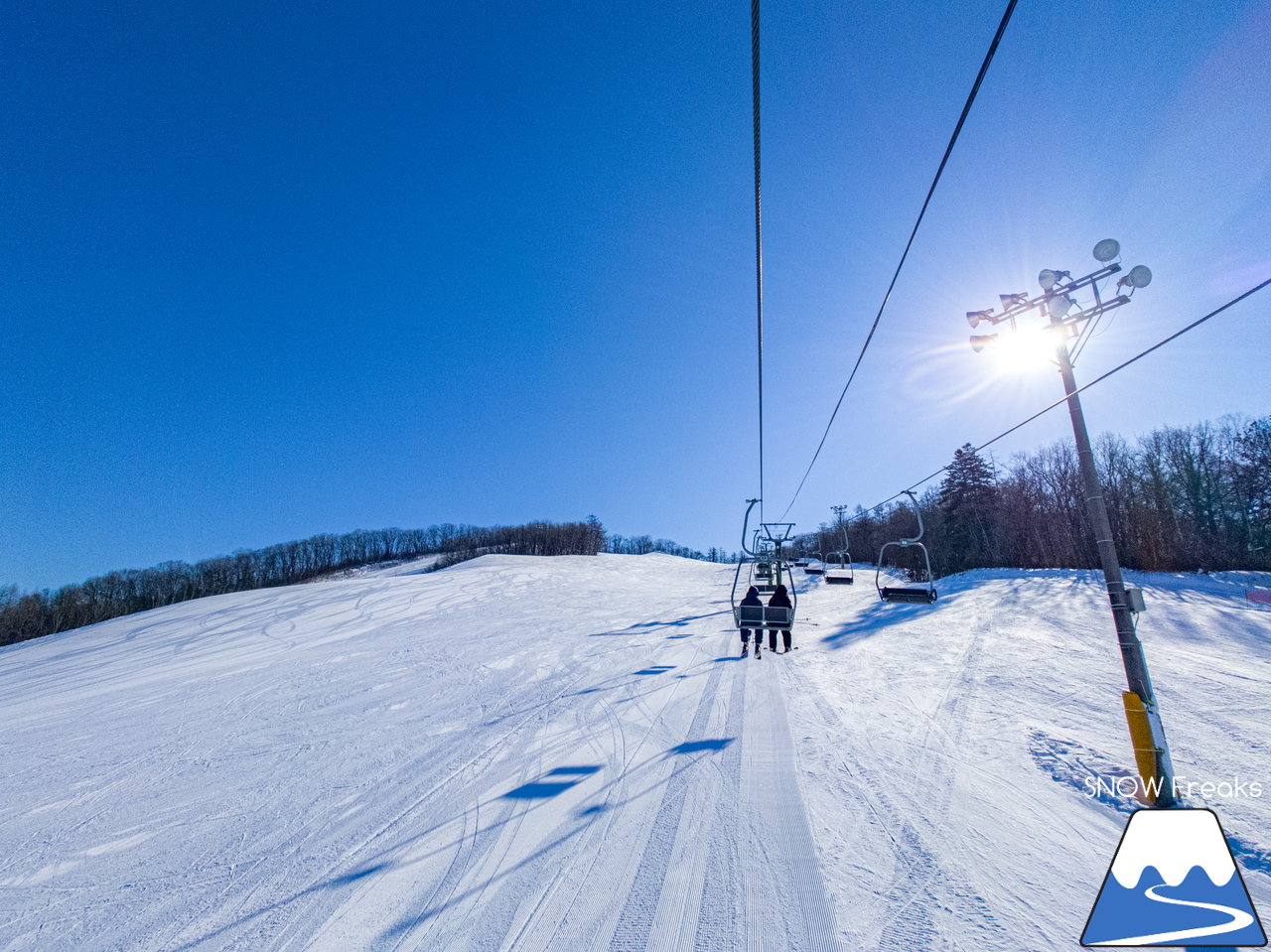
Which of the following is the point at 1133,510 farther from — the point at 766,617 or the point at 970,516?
the point at 766,617

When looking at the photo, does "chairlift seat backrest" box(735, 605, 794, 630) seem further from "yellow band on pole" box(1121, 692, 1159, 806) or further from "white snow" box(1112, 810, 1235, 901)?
"white snow" box(1112, 810, 1235, 901)

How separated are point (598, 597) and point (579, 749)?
18.5 metres

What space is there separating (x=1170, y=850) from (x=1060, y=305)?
18.5 feet

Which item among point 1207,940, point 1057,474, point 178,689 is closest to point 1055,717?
point 1207,940

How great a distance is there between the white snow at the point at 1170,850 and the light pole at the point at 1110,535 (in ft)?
4.11

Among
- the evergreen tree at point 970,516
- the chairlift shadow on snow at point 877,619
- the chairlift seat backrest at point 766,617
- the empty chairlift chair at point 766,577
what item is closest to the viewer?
the chairlift seat backrest at point 766,617

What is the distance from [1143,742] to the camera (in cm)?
468

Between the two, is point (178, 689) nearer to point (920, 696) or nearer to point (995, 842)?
point (995, 842)

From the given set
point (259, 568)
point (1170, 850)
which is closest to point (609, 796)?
point (1170, 850)

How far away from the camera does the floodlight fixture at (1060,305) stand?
564 centimetres

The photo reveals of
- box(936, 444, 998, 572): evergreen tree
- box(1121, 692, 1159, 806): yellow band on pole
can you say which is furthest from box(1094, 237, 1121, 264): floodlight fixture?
box(936, 444, 998, 572): evergreen tree

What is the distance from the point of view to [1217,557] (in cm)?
2434

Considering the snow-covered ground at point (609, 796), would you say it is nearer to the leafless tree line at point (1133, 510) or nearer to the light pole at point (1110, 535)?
the light pole at point (1110, 535)

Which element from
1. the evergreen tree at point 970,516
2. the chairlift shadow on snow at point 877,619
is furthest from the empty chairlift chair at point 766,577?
the evergreen tree at point 970,516
